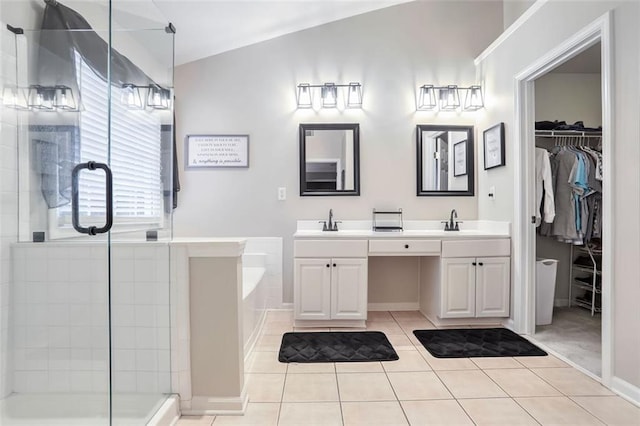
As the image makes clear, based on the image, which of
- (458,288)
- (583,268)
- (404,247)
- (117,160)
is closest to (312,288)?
(404,247)

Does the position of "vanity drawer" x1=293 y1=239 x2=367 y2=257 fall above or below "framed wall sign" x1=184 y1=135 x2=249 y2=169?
below

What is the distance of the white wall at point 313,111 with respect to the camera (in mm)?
3246

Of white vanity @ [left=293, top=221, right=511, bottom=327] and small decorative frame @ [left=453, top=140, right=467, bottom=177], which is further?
small decorative frame @ [left=453, top=140, right=467, bottom=177]

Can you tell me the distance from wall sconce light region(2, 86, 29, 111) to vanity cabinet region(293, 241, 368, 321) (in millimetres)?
1831

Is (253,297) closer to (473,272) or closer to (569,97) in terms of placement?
(473,272)

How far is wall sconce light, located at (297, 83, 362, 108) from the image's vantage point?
321cm

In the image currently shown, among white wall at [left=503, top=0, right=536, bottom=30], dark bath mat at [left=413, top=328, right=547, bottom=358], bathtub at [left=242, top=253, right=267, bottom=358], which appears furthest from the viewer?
white wall at [left=503, top=0, right=536, bottom=30]

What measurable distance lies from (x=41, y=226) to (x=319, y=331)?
1.94m

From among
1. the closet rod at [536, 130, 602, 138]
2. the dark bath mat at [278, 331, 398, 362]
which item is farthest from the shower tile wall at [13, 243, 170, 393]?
the closet rod at [536, 130, 602, 138]

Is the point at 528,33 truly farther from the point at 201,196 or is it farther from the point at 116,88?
the point at 201,196

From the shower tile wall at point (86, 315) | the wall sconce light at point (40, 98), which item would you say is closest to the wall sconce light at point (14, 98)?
the wall sconce light at point (40, 98)

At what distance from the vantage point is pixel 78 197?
1.52 meters

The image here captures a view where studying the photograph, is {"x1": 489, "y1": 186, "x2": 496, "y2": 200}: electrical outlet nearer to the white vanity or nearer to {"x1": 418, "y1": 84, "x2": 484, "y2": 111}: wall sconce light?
the white vanity

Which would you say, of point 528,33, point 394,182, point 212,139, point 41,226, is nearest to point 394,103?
point 394,182
